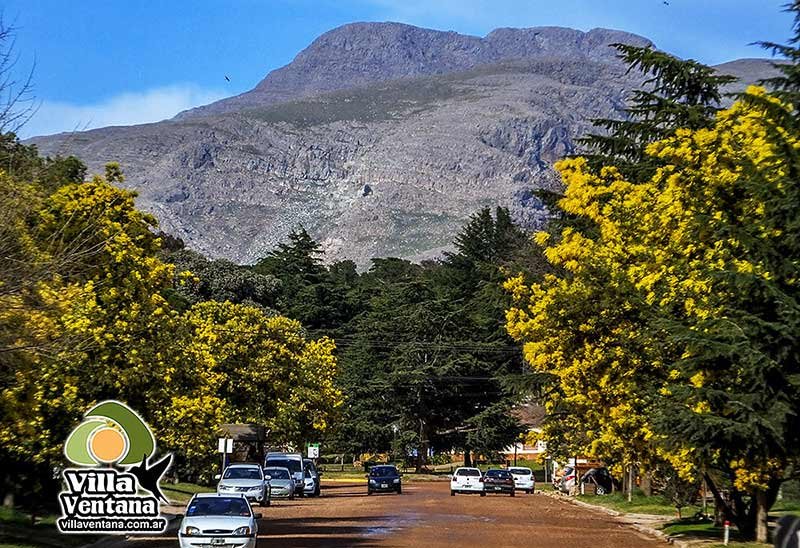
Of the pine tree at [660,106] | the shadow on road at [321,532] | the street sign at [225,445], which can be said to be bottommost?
the shadow on road at [321,532]

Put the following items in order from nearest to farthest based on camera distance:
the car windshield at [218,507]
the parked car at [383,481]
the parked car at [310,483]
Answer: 1. the car windshield at [218,507]
2. the parked car at [310,483]
3. the parked car at [383,481]

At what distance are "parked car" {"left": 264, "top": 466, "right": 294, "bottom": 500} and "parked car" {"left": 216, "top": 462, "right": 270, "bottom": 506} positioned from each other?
686cm

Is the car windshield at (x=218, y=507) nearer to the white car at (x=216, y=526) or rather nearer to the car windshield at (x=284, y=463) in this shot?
the white car at (x=216, y=526)

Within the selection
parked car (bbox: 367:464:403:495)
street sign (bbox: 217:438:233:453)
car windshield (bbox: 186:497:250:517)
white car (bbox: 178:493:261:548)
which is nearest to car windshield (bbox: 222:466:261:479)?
street sign (bbox: 217:438:233:453)

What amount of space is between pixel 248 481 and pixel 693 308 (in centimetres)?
2524

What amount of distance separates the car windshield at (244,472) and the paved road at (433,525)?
1614 millimetres

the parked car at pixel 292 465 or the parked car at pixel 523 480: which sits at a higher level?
the parked car at pixel 292 465

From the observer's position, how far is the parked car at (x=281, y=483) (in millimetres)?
56000

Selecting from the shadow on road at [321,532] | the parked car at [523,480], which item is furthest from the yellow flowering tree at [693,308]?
the parked car at [523,480]

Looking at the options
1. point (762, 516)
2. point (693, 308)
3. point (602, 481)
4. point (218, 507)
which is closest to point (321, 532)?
point (218, 507)

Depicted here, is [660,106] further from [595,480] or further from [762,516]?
[595,480]

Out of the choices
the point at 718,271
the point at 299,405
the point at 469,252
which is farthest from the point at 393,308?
the point at 718,271

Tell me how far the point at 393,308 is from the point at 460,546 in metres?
73.8

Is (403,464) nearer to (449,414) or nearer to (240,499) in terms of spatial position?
(449,414)
